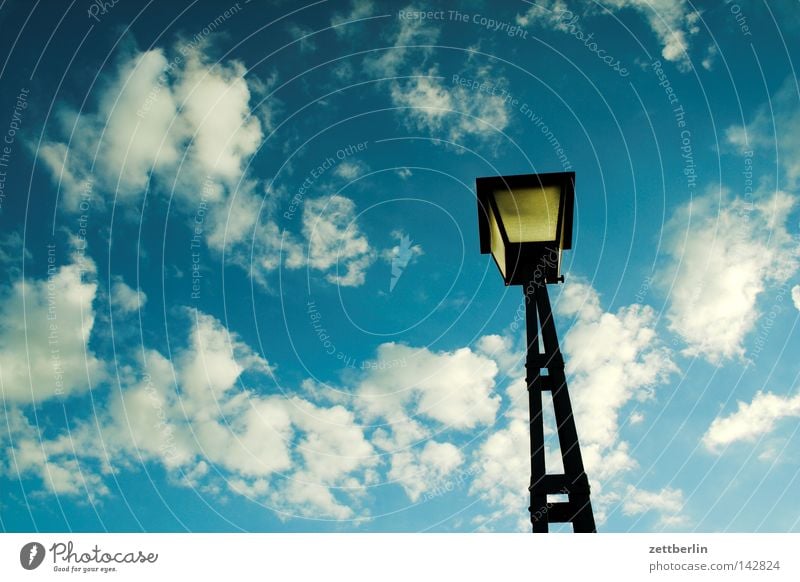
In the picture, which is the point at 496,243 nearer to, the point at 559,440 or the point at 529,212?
the point at 529,212

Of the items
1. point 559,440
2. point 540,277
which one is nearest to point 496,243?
point 540,277

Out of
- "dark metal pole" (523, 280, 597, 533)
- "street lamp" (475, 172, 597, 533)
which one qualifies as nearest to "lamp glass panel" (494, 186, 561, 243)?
"street lamp" (475, 172, 597, 533)

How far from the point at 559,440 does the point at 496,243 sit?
6.92 ft

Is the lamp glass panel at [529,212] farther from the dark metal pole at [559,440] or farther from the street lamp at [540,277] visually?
the dark metal pole at [559,440]

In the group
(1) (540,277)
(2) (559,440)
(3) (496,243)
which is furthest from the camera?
(3) (496,243)

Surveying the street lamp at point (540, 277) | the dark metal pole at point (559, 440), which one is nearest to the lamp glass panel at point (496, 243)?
the street lamp at point (540, 277)

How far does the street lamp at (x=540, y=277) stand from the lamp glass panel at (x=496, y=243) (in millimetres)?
13

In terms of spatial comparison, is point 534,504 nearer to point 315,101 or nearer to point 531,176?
point 531,176

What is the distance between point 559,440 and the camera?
399cm

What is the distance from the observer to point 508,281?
5227 mm

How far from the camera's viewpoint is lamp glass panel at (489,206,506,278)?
498cm

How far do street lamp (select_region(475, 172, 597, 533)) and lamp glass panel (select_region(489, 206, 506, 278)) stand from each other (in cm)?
1

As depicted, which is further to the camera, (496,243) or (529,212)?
(496,243)
